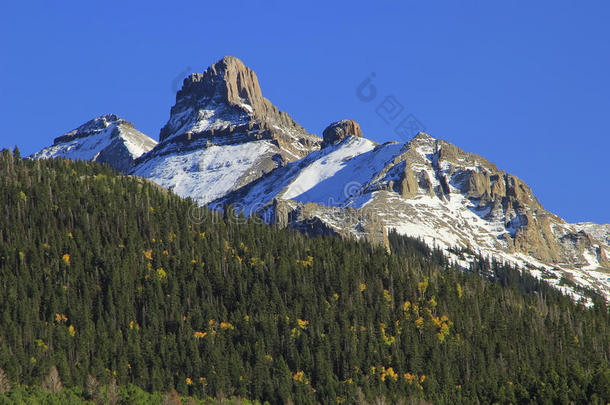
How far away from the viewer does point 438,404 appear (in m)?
192

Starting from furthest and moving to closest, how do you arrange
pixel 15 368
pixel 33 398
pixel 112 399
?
pixel 15 368 → pixel 112 399 → pixel 33 398

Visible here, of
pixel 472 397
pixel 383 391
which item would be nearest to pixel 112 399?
pixel 383 391

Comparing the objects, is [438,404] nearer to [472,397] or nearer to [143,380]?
[472,397]

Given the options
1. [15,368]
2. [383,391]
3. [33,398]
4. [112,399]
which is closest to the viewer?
[33,398]

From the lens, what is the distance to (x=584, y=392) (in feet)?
630

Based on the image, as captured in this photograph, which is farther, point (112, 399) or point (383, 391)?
point (383, 391)

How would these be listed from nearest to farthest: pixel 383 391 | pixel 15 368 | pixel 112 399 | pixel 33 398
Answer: pixel 33 398
pixel 112 399
pixel 15 368
pixel 383 391

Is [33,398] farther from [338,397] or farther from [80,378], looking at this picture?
[338,397]

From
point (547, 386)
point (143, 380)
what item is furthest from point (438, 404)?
point (143, 380)

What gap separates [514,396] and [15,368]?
10549 centimetres

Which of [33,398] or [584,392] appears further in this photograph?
[584,392]

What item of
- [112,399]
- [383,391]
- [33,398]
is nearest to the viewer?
[33,398]

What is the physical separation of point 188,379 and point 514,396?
233 ft

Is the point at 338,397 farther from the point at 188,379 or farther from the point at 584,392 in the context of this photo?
the point at 584,392
